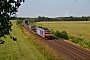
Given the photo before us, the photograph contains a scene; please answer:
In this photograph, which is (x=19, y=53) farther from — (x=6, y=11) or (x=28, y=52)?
(x=6, y=11)

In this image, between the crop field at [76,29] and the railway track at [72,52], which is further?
the crop field at [76,29]

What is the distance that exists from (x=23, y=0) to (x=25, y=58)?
23.2m

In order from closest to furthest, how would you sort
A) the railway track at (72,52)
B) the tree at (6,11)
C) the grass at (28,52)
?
1. the tree at (6,11)
2. the railway track at (72,52)
3. the grass at (28,52)

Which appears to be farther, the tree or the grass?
the grass

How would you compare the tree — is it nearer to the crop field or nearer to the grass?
the grass

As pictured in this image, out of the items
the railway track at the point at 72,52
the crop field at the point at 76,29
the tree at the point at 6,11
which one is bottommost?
the crop field at the point at 76,29

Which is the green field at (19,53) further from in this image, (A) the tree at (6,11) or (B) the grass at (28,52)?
(A) the tree at (6,11)

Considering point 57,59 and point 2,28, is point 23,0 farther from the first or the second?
point 57,59

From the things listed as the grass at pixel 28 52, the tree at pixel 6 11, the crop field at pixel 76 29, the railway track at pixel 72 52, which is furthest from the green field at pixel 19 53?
the crop field at pixel 76 29

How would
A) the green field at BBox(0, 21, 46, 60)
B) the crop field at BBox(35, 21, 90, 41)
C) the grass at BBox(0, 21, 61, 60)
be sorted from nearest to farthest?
the grass at BBox(0, 21, 61, 60)
the green field at BBox(0, 21, 46, 60)
the crop field at BBox(35, 21, 90, 41)

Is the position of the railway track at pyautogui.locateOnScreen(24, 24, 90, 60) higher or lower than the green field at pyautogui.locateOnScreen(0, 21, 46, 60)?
higher

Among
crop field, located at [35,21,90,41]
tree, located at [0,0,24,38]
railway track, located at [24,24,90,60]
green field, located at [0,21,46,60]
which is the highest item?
tree, located at [0,0,24,38]

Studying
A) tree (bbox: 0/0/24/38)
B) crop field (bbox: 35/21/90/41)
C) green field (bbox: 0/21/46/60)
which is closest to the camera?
tree (bbox: 0/0/24/38)

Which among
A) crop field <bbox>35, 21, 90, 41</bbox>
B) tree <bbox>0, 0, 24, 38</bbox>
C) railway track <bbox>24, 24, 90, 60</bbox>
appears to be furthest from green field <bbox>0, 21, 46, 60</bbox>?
crop field <bbox>35, 21, 90, 41</bbox>
